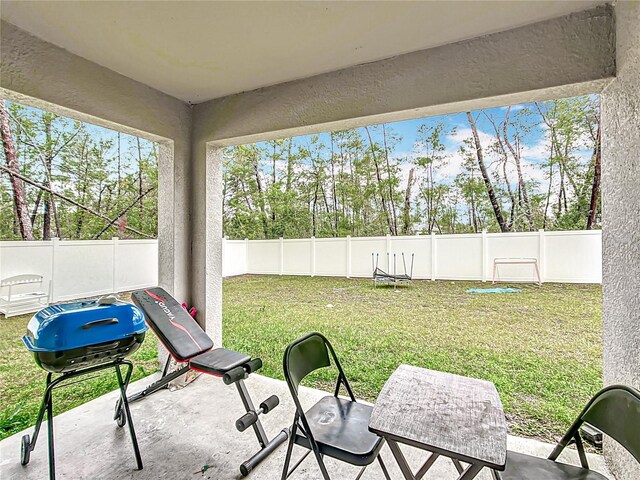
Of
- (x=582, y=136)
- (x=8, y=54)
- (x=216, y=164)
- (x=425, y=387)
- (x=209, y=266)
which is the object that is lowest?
(x=425, y=387)

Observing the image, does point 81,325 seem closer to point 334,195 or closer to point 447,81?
point 447,81

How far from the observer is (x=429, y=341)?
4.04 m

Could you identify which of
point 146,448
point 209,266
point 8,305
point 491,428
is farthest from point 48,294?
point 491,428

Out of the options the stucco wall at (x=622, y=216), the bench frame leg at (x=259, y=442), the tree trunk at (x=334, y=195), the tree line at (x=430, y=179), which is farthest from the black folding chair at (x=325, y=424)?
the tree trunk at (x=334, y=195)

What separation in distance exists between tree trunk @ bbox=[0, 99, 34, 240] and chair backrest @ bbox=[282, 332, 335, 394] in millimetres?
6459

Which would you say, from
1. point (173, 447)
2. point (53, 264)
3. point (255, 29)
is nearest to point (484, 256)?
point (255, 29)

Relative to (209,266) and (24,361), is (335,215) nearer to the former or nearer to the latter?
(209,266)

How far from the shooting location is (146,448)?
6.19ft

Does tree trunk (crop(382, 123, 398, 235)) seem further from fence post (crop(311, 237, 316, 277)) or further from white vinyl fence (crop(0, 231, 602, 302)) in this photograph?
fence post (crop(311, 237, 316, 277))

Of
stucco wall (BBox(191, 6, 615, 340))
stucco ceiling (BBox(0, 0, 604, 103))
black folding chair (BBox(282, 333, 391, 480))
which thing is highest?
stucco ceiling (BBox(0, 0, 604, 103))

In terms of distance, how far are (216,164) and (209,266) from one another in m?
0.98

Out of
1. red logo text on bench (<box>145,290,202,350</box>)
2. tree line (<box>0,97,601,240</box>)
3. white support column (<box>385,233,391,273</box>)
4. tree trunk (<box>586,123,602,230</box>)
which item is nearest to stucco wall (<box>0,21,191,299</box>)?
red logo text on bench (<box>145,290,202,350</box>)

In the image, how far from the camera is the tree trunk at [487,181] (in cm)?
773

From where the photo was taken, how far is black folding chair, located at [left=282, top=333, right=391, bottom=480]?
1.30 metres
